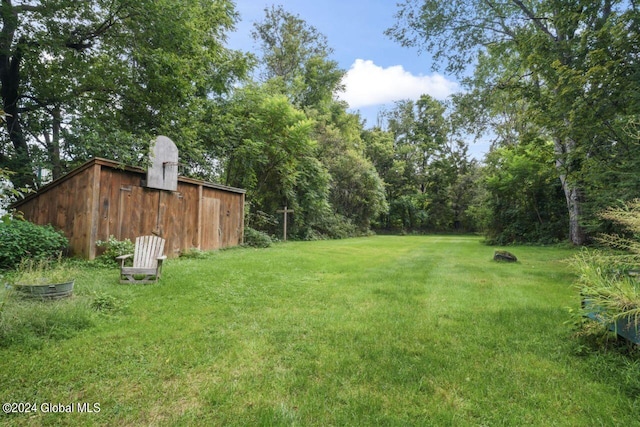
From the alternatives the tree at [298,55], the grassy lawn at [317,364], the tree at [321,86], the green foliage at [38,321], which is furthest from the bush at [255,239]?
the tree at [298,55]

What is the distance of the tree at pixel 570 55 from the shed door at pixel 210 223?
872 cm

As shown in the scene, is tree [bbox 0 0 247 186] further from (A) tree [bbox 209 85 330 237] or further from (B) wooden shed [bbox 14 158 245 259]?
(A) tree [bbox 209 85 330 237]

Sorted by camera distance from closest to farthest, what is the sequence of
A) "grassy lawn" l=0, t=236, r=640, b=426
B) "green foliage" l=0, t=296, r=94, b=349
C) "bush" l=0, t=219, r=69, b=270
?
"grassy lawn" l=0, t=236, r=640, b=426 → "green foliage" l=0, t=296, r=94, b=349 → "bush" l=0, t=219, r=69, b=270

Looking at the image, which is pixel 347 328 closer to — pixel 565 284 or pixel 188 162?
pixel 565 284

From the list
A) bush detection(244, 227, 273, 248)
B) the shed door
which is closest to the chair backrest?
the shed door

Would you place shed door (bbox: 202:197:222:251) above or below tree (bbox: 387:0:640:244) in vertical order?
below

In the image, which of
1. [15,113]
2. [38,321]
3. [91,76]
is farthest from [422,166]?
[38,321]

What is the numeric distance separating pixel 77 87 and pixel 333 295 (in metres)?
9.12

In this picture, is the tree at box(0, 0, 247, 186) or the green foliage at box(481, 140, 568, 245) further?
the green foliage at box(481, 140, 568, 245)

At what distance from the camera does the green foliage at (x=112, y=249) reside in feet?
19.6

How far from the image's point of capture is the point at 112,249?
6.13 m

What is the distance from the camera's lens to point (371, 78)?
2370 cm

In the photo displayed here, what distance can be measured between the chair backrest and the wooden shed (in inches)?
53.7

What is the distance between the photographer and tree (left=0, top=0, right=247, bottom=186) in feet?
25.2
